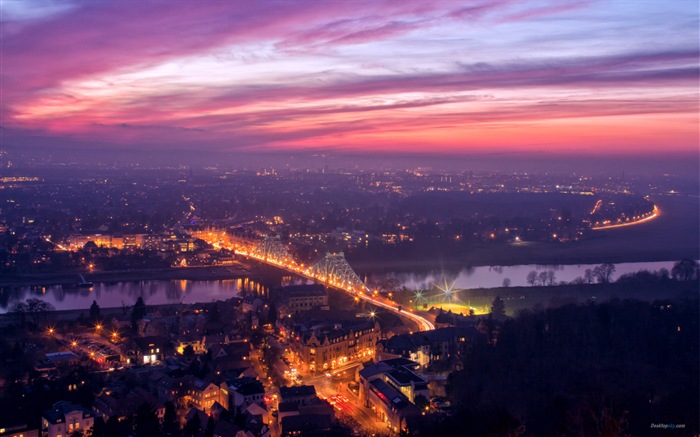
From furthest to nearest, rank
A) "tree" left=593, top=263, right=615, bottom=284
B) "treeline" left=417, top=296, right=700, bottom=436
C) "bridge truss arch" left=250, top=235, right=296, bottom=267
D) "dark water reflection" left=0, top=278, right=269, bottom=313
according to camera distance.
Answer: "bridge truss arch" left=250, top=235, right=296, bottom=267 < "tree" left=593, top=263, right=615, bottom=284 < "dark water reflection" left=0, top=278, right=269, bottom=313 < "treeline" left=417, top=296, right=700, bottom=436

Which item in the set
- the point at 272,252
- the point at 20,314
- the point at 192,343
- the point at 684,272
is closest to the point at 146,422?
the point at 192,343

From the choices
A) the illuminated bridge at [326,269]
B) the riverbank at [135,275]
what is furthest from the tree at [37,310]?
the illuminated bridge at [326,269]

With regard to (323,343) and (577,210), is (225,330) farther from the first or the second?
(577,210)

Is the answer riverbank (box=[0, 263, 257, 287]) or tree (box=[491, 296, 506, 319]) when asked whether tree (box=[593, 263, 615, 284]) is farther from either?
riverbank (box=[0, 263, 257, 287])

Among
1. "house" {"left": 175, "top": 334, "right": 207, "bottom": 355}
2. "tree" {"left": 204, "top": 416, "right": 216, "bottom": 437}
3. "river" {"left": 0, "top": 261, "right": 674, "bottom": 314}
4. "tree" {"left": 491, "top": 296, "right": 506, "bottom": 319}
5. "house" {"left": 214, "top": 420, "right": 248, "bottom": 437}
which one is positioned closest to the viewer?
"tree" {"left": 204, "top": 416, "right": 216, "bottom": 437}

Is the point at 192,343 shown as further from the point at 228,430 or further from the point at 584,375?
the point at 584,375

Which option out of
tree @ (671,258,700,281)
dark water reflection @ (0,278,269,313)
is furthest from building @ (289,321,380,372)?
tree @ (671,258,700,281)

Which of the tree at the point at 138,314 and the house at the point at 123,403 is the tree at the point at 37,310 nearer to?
the tree at the point at 138,314
